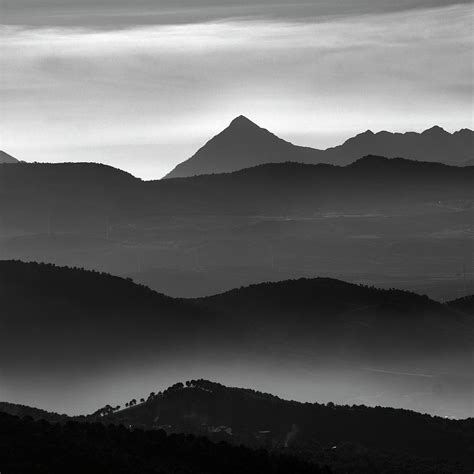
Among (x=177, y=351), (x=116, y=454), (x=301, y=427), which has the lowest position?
(x=116, y=454)

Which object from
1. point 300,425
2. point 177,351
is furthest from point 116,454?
point 177,351

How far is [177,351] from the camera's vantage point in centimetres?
17925

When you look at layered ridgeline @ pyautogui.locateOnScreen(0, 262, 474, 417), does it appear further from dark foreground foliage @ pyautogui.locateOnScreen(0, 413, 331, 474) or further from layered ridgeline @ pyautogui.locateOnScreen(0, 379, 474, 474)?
dark foreground foliage @ pyautogui.locateOnScreen(0, 413, 331, 474)

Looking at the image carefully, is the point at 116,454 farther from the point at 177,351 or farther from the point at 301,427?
the point at 177,351

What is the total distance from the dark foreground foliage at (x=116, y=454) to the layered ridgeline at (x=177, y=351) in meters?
71.7

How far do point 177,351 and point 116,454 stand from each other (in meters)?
98.2

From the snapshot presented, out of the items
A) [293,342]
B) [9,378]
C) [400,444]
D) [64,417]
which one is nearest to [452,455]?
[400,444]

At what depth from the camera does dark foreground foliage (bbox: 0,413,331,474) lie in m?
77.2

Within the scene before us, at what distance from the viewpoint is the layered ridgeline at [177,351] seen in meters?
170

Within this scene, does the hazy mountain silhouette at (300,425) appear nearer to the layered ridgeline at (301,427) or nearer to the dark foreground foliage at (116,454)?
the layered ridgeline at (301,427)

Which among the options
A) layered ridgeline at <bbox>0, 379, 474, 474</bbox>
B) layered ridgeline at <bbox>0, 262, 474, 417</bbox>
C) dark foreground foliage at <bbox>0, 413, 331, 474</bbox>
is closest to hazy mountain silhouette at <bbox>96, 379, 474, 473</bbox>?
layered ridgeline at <bbox>0, 379, 474, 474</bbox>

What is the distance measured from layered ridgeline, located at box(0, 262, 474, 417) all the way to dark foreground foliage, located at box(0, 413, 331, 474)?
71.7 m

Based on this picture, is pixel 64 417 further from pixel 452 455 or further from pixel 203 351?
pixel 203 351

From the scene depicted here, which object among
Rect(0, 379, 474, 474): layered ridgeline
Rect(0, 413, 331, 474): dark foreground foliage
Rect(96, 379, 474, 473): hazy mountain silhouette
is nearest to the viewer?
Rect(0, 413, 331, 474): dark foreground foliage
